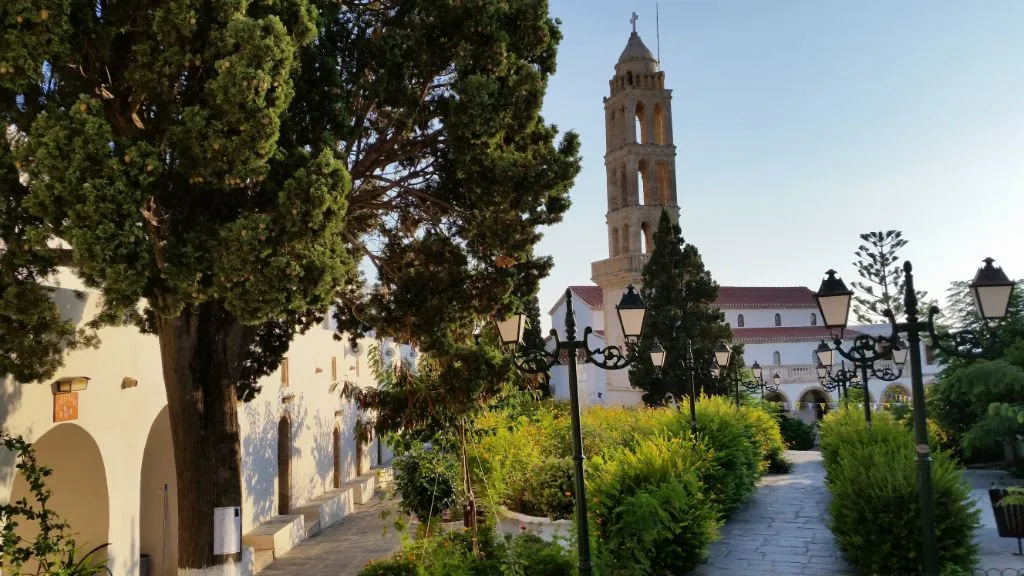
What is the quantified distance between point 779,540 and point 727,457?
2.15 meters

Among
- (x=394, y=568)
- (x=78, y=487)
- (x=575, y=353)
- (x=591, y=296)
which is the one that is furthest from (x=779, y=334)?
(x=78, y=487)

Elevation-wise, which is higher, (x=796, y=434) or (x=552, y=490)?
(x=552, y=490)

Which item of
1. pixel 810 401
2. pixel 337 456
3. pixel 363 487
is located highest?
pixel 337 456

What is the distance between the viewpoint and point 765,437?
1952 cm

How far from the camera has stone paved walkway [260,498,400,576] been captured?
12.2 meters

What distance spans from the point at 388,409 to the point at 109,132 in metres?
6.32

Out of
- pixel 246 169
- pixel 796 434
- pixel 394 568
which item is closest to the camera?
pixel 246 169

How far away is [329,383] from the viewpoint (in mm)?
19422

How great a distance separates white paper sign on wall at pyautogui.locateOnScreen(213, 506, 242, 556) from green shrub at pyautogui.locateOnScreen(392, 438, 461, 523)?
4132 mm

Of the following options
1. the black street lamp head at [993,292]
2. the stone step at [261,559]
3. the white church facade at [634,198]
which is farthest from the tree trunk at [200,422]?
the white church facade at [634,198]

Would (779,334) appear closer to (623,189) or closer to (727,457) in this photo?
(623,189)

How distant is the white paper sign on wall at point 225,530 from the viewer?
859 centimetres

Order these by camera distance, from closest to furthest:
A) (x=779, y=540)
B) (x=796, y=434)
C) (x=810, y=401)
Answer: (x=779, y=540) < (x=796, y=434) < (x=810, y=401)

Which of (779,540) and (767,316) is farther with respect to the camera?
(767,316)
